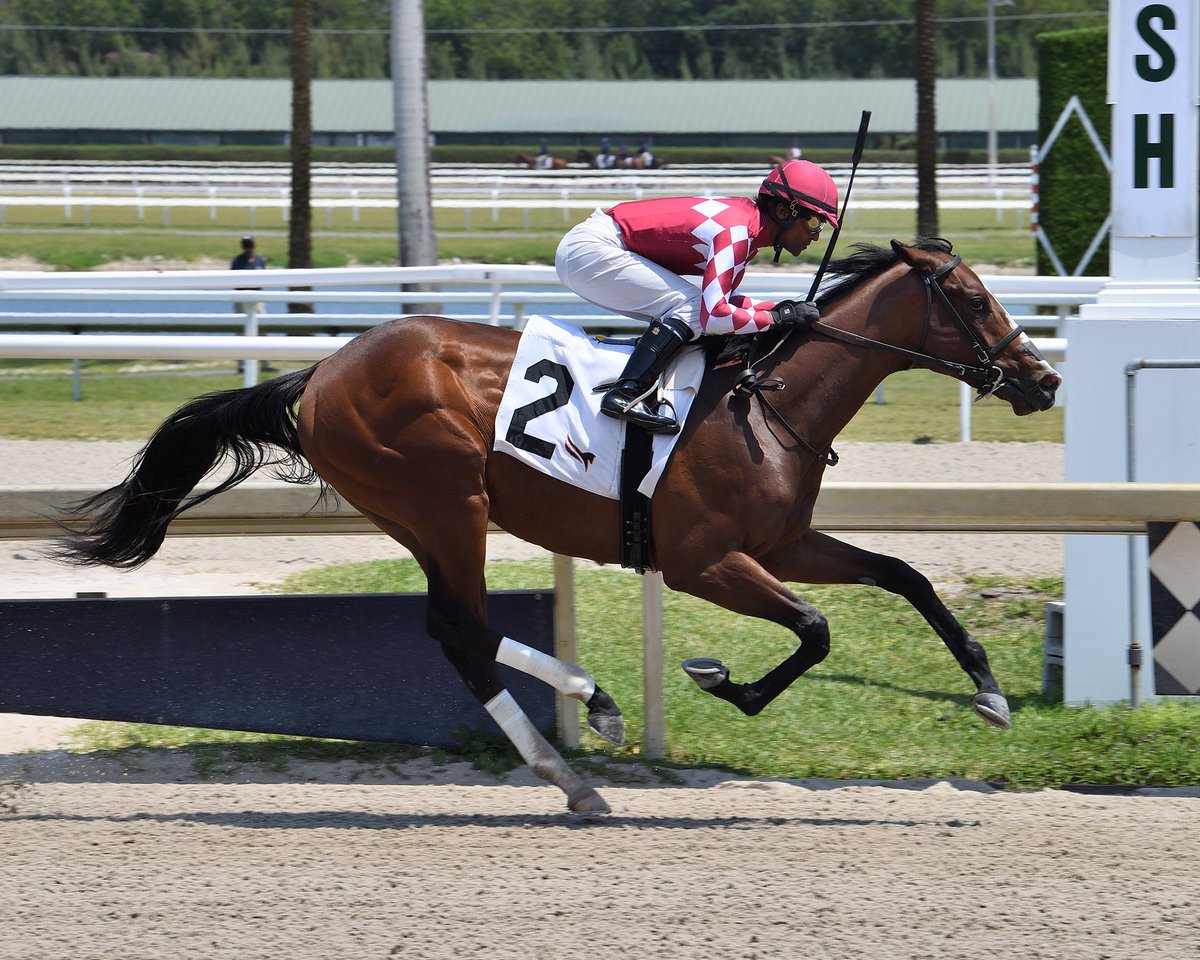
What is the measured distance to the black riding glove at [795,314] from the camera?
468 cm

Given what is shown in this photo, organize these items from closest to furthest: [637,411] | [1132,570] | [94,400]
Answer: [637,411] < [1132,570] < [94,400]

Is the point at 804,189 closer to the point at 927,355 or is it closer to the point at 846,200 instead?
the point at 846,200

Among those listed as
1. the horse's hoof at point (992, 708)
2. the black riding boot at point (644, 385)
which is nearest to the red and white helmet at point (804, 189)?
the black riding boot at point (644, 385)

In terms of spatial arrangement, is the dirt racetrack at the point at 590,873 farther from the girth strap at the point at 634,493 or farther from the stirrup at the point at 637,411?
the stirrup at the point at 637,411

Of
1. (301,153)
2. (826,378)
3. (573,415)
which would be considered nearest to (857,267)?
(826,378)

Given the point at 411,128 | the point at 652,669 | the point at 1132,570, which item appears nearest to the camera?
the point at 652,669

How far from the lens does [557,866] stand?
3.99m

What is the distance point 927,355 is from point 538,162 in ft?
101

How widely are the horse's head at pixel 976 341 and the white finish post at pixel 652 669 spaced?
3.93 ft

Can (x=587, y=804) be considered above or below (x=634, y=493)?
below

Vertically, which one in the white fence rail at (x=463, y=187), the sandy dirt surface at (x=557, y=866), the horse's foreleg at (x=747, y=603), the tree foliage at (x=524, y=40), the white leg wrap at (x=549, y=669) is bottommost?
the sandy dirt surface at (x=557, y=866)

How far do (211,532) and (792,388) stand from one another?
81.8 inches

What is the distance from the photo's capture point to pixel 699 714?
5.34m

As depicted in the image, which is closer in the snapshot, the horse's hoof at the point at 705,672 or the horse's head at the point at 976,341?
the horse's hoof at the point at 705,672
